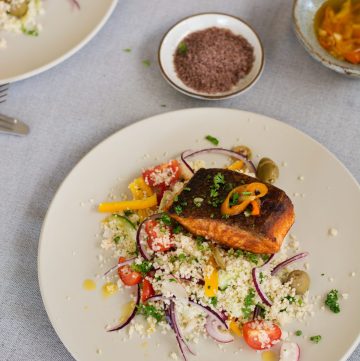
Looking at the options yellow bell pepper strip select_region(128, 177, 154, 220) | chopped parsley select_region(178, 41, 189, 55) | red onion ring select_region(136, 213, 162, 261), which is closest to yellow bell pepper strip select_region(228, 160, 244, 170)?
yellow bell pepper strip select_region(128, 177, 154, 220)

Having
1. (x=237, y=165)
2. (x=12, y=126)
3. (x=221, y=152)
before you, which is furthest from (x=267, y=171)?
(x=12, y=126)

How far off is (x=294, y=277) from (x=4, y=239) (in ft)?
5.29

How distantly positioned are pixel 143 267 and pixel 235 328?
53cm

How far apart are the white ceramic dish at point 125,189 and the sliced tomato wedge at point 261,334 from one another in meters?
0.06

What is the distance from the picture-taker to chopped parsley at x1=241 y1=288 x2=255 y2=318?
253 centimetres

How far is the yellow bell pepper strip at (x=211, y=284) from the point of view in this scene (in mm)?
2504

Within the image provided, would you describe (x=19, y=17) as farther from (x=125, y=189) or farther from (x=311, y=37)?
(x=311, y=37)

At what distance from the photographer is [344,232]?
2.77m

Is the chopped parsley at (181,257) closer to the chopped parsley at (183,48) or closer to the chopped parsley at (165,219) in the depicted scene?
the chopped parsley at (165,219)

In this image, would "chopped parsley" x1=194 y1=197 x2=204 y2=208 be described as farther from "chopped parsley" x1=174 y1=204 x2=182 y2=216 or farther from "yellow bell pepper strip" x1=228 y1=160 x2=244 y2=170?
"yellow bell pepper strip" x1=228 y1=160 x2=244 y2=170

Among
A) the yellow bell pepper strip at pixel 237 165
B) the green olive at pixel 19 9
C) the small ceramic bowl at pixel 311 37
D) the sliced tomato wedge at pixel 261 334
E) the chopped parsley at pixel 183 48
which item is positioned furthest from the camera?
the green olive at pixel 19 9

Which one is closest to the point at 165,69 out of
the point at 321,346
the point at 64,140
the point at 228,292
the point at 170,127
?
the point at 170,127

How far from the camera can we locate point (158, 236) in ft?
8.64

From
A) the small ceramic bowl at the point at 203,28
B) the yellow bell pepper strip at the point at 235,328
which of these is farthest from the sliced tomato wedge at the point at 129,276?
the small ceramic bowl at the point at 203,28
